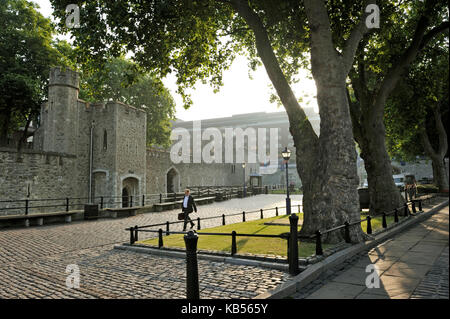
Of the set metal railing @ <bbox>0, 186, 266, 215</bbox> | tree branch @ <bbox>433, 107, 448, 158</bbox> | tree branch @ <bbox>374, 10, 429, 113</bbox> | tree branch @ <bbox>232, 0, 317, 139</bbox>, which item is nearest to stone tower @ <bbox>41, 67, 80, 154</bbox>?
metal railing @ <bbox>0, 186, 266, 215</bbox>

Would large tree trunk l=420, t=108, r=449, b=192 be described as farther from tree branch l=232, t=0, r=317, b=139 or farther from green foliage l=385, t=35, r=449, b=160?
tree branch l=232, t=0, r=317, b=139

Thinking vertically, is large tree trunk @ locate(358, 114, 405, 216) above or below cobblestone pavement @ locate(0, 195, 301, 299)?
above

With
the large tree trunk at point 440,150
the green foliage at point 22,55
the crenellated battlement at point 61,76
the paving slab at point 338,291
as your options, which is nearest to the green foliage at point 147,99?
the green foliage at point 22,55

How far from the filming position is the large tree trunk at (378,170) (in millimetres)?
13367

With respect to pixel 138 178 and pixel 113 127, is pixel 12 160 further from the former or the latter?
pixel 138 178

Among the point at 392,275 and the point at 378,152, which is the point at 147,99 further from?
the point at 392,275

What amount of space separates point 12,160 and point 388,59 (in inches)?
881

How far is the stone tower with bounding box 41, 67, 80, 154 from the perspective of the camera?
72.3 ft

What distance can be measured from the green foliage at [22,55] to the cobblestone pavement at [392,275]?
981 inches

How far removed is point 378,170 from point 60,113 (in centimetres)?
2240

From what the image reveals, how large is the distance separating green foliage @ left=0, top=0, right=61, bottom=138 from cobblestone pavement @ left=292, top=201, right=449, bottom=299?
2491 centimetres

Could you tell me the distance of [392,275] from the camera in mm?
5172

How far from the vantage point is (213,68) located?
49.6ft
